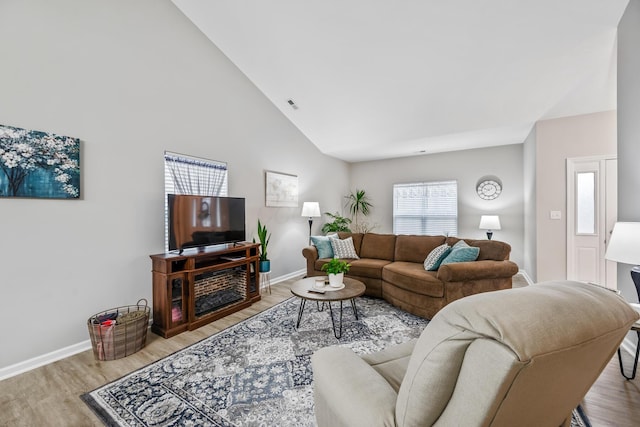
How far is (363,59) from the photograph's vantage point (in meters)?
3.34

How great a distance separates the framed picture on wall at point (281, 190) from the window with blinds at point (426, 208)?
8.81 ft

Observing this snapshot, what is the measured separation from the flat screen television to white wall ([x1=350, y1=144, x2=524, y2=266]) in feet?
13.1

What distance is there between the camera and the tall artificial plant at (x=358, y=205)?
6768mm

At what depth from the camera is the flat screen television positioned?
285 cm

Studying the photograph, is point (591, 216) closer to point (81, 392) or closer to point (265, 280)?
point (265, 280)

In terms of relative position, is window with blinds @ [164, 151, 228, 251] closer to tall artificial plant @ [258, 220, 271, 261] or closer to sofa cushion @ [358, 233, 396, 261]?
tall artificial plant @ [258, 220, 271, 261]

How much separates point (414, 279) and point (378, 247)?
3.86ft

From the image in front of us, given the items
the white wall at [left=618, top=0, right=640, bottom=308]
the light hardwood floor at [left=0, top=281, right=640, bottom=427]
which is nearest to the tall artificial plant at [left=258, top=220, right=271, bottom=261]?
the light hardwood floor at [left=0, top=281, right=640, bottom=427]

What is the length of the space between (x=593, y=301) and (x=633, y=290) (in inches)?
92.7

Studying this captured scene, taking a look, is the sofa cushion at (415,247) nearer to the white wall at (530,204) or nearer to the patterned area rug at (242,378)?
the patterned area rug at (242,378)

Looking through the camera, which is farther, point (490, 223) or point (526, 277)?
point (490, 223)

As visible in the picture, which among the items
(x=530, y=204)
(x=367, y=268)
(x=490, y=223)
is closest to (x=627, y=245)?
(x=367, y=268)

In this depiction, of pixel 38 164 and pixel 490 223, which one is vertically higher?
pixel 38 164

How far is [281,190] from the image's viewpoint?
4719mm
